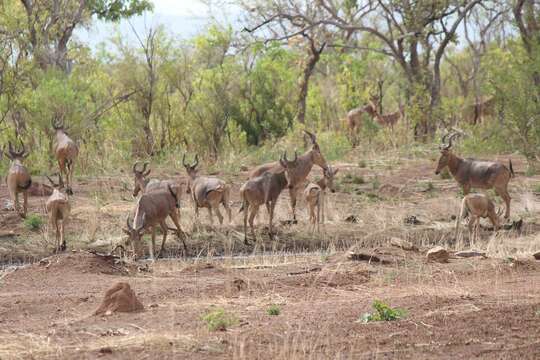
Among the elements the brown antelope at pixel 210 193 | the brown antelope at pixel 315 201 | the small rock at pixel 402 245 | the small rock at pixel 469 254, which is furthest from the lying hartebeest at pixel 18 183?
the small rock at pixel 469 254

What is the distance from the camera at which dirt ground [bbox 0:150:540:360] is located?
8055 mm

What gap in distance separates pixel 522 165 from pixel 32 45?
11920 millimetres

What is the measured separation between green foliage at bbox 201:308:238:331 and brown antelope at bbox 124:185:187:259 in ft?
18.5

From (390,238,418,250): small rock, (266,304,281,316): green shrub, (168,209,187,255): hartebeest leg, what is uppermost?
(168,209,187,255): hartebeest leg

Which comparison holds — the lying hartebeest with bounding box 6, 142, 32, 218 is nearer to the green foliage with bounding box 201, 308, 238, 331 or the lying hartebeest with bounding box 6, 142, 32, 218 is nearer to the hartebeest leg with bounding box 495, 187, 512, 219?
the hartebeest leg with bounding box 495, 187, 512, 219

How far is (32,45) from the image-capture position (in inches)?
985

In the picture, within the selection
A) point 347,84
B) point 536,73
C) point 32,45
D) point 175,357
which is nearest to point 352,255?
point 175,357

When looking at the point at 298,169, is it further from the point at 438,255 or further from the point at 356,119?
the point at 356,119

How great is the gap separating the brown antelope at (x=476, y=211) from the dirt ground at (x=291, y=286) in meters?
0.23

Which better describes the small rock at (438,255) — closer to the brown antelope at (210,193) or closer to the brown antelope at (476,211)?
the brown antelope at (476,211)

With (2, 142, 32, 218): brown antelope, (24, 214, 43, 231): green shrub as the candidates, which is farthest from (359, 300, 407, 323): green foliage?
(2, 142, 32, 218): brown antelope

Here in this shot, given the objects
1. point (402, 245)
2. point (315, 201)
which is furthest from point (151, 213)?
point (402, 245)

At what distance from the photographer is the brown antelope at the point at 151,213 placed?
1452 centimetres

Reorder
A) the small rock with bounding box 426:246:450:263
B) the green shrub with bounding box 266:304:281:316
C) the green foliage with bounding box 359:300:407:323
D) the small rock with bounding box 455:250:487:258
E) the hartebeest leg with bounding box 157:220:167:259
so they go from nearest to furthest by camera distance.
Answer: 1. the green foliage with bounding box 359:300:407:323
2. the green shrub with bounding box 266:304:281:316
3. the small rock with bounding box 426:246:450:263
4. the small rock with bounding box 455:250:487:258
5. the hartebeest leg with bounding box 157:220:167:259
